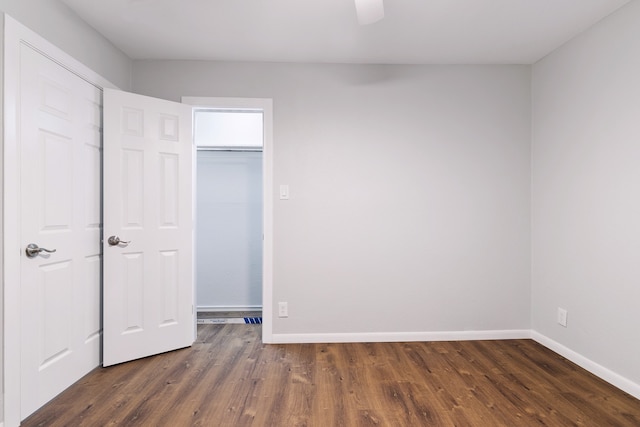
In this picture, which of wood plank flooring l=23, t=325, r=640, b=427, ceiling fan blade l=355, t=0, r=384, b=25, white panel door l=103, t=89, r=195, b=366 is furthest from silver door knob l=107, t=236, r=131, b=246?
ceiling fan blade l=355, t=0, r=384, b=25

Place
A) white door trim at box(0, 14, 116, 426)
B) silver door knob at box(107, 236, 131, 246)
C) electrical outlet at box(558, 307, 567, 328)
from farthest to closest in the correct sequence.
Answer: electrical outlet at box(558, 307, 567, 328), silver door knob at box(107, 236, 131, 246), white door trim at box(0, 14, 116, 426)

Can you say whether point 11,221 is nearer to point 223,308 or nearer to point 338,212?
point 338,212

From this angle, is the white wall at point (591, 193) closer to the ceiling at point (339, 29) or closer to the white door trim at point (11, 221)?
the ceiling at point (339, 29)

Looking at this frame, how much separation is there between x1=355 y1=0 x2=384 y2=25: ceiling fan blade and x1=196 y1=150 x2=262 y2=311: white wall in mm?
2451

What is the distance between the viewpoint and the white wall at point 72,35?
1.91 meters

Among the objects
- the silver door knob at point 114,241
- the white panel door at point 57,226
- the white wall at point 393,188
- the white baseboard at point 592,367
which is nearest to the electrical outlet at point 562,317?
the white baseboard at point 592,367

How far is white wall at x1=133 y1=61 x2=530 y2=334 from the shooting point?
121 inches

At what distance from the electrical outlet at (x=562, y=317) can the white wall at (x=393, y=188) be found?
1.16 feet

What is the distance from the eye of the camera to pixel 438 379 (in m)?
2.35

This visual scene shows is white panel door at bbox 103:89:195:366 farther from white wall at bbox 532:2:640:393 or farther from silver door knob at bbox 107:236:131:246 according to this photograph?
white wall at bbox 532:2:640:393

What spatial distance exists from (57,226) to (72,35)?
127cm

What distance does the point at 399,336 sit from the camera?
3078mm

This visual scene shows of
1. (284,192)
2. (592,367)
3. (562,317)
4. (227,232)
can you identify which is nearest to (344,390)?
(284,192)

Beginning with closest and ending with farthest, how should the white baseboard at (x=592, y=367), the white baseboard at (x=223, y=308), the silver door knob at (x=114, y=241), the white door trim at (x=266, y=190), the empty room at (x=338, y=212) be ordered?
1. the empty room at (x=338, y=212)
2. the white baseboard at (x=592, y=367)
3. the silver door knob at (x=114, y=241)
4. the white door trim at (x=266, y=190)
5. the white baseboard at (x=223, y=308)
